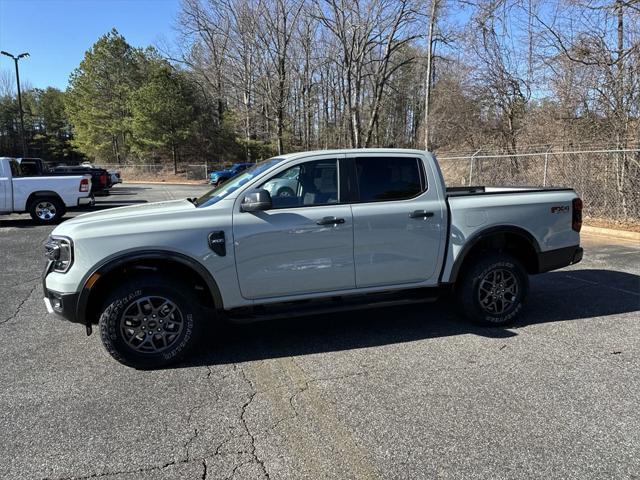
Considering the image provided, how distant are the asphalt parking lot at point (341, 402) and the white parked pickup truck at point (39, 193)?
916cm

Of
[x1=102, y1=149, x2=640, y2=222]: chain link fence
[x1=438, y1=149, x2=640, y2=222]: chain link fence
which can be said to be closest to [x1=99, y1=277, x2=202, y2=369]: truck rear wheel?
[x1=102, y1=149, x2=640, y2=222]: chain link fence

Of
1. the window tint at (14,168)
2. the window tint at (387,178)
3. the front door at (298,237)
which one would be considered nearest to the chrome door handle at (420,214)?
the window tint at (387,178)

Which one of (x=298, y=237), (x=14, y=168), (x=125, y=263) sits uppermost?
(x=14, y=168)

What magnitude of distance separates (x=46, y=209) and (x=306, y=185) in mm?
11786

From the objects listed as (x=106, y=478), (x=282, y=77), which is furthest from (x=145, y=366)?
(x=282, y=77)

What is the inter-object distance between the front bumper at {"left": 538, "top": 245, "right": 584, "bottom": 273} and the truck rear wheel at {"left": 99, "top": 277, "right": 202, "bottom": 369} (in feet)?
11.9

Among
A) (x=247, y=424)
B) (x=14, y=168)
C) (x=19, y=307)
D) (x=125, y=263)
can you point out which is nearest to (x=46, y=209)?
(x=14, y=168)

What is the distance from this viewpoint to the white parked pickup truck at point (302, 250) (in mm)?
3924

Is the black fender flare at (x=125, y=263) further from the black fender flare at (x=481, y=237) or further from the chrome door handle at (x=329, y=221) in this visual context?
the black fender flare at (x=481, y=237)

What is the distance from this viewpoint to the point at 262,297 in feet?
13.8

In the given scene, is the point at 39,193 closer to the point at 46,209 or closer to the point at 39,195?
the point at 39,195

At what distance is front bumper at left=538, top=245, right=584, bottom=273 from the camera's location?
5062 mm

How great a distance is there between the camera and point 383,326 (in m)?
4.95

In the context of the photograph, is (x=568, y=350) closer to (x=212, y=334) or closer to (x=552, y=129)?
(x=212, y=334)
